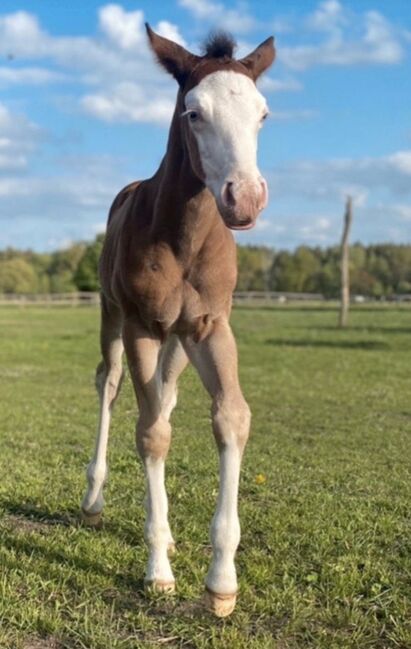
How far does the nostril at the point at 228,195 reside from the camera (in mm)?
3275

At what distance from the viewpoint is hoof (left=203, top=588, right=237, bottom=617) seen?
3.72 metres

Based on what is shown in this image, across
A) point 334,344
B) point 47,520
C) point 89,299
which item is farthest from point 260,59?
point 89,299

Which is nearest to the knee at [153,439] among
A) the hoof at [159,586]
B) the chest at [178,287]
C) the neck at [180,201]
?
the chest at [178,287]

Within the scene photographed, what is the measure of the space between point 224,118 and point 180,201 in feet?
2.37

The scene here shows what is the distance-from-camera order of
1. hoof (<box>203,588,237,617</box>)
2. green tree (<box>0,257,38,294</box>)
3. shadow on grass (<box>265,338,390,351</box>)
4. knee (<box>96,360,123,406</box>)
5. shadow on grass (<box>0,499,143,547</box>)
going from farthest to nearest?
1. green tree (<box>0,257,38,294</box>)
2. shadow on grass (<box>265,338,390,351</box>)
3. knee (<box>96,360,123,406</box>)
4. shadow on grass (<box>0,499,143,547</box>)
5. hoof (<box>203,588,237,617</box>)

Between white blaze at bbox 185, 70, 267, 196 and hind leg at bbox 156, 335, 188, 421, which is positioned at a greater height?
white blaze at bbox 185, 70, 267, 196

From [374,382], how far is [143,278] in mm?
11290

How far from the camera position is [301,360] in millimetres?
19016

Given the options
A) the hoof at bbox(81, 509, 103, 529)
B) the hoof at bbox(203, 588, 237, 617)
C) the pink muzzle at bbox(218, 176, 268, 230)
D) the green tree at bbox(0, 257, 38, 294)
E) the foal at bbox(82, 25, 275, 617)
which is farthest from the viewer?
the green tree at bbox(0, 257, 38, 294)

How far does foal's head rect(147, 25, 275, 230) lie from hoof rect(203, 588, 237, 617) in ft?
6.16

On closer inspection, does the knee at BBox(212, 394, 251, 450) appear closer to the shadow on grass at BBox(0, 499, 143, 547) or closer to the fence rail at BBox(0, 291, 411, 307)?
the shadow on grass at BBox(0, 499, 143, 547)

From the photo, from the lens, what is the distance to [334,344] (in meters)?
23.9

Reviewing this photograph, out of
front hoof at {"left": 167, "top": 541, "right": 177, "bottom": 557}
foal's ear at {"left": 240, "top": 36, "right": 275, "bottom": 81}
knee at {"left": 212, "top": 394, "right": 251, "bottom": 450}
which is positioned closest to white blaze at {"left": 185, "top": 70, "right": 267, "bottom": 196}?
foal's ear at {"left": 240, "top": 36, "right": 275, "bottom": 81}

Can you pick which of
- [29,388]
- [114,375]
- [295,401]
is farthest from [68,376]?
[114,375]
